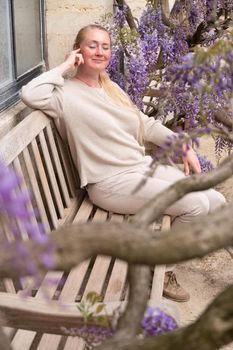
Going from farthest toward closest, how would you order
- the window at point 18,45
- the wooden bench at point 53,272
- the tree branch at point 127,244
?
1. the window at point 18,45
2. the wooden bench at point 53,272
3. the tree branch at point 127,244

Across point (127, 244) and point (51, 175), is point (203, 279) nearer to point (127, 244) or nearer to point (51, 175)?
point (51, 175)

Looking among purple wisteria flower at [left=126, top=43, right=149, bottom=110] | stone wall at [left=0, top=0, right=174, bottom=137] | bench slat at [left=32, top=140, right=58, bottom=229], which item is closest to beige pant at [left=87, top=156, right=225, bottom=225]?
bench slat at [left=32, top=140, right=58, bottom=229]

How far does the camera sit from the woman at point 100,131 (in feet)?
9.87

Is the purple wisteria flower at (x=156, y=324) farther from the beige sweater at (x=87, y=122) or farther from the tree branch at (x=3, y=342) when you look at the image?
the beige sweater at (x=87, y=122)

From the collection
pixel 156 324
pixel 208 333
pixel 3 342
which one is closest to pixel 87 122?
pixel 156 324

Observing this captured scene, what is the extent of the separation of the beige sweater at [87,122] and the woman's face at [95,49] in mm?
119

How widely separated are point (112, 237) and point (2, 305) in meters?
1.07

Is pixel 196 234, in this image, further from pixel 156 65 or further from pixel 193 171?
pixel 156 65

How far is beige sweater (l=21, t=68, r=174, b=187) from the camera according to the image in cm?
299

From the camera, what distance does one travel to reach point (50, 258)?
0.76 meters

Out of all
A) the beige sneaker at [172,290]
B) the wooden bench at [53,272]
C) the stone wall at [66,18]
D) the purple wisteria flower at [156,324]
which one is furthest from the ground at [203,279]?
the purple wisteria flower at [156,324]

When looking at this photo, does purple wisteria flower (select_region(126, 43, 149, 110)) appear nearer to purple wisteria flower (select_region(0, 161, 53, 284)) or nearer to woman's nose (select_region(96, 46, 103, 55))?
woman's nose (select_region(96, 46, 103, 55))

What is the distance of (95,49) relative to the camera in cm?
320

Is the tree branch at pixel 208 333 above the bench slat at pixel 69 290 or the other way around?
above
